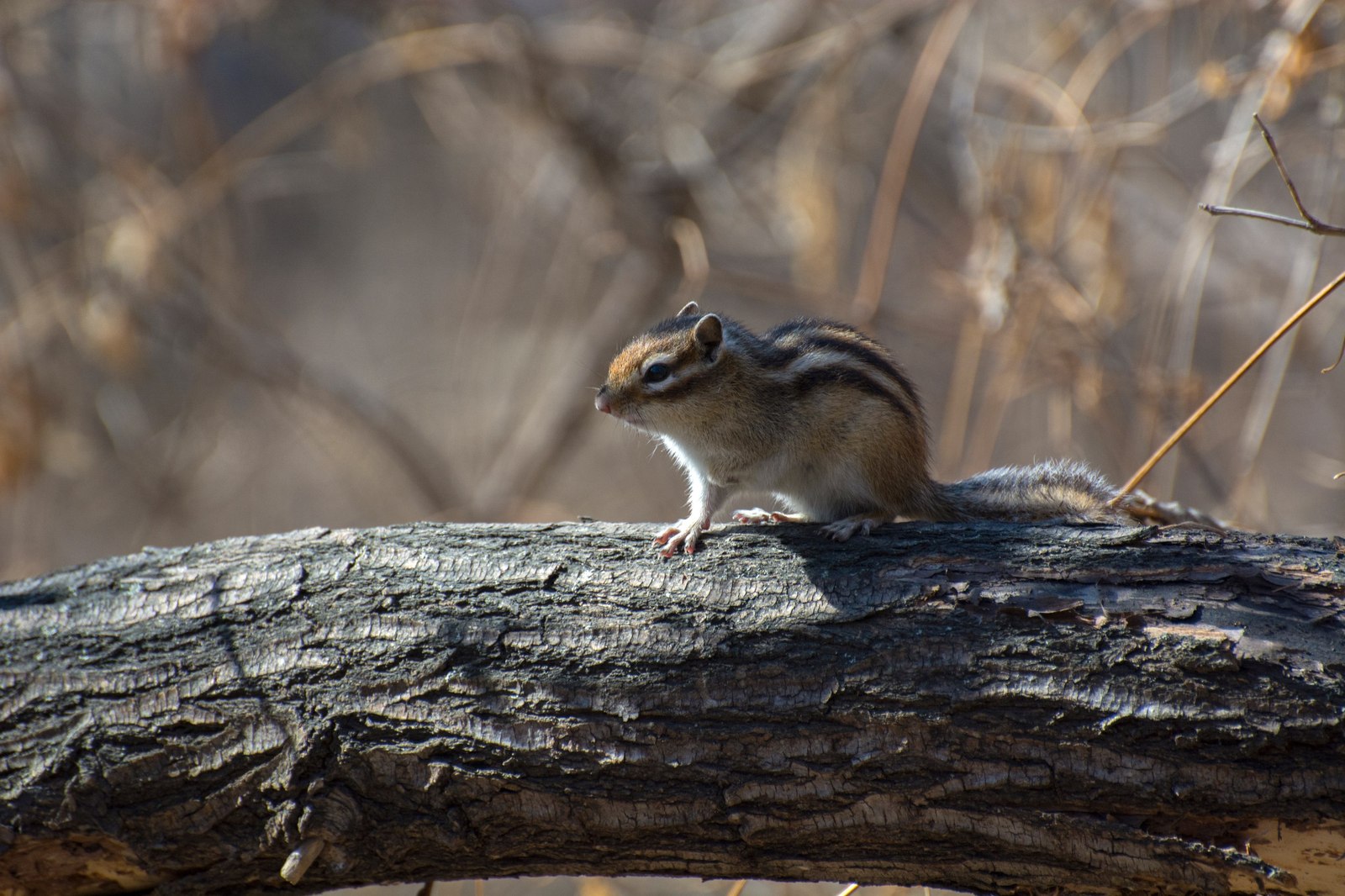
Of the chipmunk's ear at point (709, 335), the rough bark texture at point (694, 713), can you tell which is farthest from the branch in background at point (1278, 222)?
the chipmunk's ear at point (709, 335)

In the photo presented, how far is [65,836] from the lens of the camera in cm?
230

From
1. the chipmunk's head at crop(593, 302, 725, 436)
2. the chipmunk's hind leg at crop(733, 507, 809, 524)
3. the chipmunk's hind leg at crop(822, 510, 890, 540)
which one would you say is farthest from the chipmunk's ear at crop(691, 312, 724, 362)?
the chipmunk's hind leg at crop(822, 510, 890, 540)

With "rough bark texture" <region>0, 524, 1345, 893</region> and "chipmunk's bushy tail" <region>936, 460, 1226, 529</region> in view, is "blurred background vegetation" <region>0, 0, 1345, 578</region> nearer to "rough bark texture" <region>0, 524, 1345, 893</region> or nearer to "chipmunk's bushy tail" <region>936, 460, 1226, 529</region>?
"chipmunk's bushy tail" <region>936, 460, 1226, 529</region>

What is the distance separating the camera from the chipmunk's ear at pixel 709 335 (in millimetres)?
3123

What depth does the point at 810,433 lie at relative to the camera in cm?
297

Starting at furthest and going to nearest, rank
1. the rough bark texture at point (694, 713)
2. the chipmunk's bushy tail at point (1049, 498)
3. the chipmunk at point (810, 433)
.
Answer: the chipmunk at point (810, 433), the chipmunk's bushy tail at point (1049, 498), the rough bark texture at point (694, 713)

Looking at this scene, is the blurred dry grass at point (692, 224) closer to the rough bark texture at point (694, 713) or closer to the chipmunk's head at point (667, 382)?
the chipmunk's head at point (667, 382)

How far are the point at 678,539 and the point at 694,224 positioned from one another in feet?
11.9

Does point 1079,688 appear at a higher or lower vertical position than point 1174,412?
lower

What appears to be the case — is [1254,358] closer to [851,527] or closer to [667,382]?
[851,527]

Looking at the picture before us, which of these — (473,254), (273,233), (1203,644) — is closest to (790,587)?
(1203,644)

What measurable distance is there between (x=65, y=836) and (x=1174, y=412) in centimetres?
417

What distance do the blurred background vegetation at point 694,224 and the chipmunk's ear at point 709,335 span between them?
1221mm

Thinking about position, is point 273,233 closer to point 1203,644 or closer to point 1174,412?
point 1174,412
